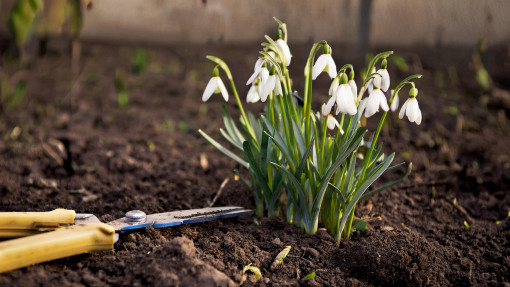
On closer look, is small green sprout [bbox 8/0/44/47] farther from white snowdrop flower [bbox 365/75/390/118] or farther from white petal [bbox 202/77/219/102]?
white snowdrop flower [bbox 365/75/390/118]

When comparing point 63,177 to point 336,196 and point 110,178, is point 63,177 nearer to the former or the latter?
point 110,178

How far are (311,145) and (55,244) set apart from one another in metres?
0.81

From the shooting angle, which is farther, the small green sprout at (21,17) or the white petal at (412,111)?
the small green sprout at (21,17)

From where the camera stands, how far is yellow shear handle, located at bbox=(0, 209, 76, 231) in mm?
1520

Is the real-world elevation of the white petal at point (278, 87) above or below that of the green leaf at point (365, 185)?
above

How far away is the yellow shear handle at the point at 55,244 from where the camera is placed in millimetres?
1370

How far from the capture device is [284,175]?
6.35ft

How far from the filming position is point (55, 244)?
1.44m

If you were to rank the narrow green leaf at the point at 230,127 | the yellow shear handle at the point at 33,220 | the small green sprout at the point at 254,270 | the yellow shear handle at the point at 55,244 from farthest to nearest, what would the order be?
the narrow green leaf at the point at 230,127 < the small green sprout at the point at 254,270 < the yellow shear handle at the point at 33,220 < the yellow shear handle at the point at 55,244

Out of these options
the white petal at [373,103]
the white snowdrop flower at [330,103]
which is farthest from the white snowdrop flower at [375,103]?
the white snowdrop flower at [330,103]

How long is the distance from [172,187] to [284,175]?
0.69m

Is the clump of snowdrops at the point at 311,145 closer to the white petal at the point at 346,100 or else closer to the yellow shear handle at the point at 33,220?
the white petal at the point at 346,100

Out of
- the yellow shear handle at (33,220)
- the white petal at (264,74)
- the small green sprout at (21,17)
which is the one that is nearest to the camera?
the yellow shear handle at (33,220)

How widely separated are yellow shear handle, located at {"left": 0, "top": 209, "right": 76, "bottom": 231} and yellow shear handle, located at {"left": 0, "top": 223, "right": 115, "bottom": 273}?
41mm
